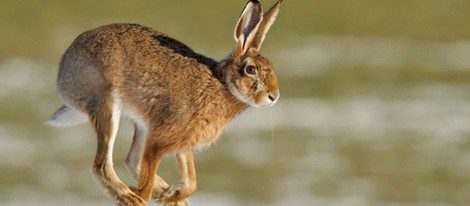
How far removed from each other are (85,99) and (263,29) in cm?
94

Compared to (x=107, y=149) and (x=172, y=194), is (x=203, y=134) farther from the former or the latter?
(x=107, y=149)

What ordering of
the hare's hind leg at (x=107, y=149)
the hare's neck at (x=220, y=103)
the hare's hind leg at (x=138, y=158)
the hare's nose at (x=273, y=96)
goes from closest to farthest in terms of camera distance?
the hare's nose at (x=273, y=96)
the hare's hind leg at (x=107, y=149)
the hare's neck at (x=220, y=103)
the hare's hind leg at (x=138, y=158)

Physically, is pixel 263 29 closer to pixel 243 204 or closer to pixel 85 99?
pixel 85 99

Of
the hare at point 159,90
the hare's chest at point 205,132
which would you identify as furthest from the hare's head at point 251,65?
the hare's chest at point 205,132

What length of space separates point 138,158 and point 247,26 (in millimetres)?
1088

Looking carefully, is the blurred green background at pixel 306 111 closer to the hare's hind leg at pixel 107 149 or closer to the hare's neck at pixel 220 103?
the hare's neck at pixel 220 103

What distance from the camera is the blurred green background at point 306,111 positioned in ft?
59.8

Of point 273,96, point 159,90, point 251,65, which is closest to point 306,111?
point 159,90

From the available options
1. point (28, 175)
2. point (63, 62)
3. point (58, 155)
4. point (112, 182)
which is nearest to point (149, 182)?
point (112, 182)

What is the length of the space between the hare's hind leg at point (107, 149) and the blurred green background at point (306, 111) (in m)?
0.66

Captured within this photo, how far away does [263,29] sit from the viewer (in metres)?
8.31

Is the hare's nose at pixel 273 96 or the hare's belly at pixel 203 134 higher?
the hare's nose at pixel 273 96

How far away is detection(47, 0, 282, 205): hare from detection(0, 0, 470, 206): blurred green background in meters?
0.28

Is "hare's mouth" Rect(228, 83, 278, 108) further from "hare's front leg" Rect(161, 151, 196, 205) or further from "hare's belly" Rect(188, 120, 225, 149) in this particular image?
"hare's front leg" Rect(161, 151, 196, 205)
